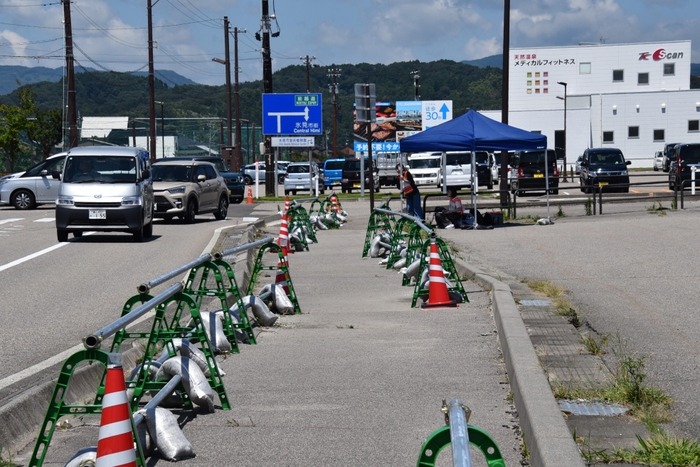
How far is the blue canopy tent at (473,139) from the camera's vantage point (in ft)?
74.9

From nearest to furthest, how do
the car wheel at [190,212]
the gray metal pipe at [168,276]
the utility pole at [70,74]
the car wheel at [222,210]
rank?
1. the gray metal pipe at [168,276]
2. the car wheel at [190,212]
3. the car wheel at [222,210]
4. the utility pole at [70,74]

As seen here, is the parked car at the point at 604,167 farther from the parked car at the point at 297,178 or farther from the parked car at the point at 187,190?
the parked car at the point at 187,190

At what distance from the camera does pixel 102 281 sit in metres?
13.8

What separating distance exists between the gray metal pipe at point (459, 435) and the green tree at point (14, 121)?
66950mm

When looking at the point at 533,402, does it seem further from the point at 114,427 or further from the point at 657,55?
the point at 657,55

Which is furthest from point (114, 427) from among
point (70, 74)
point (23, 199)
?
point (70, 74)

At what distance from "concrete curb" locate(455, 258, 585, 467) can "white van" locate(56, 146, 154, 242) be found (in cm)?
1259

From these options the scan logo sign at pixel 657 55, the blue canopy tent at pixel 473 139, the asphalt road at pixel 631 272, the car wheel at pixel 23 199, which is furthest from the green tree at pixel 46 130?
the asphalt road at pixel 631 272

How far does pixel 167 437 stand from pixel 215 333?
3.05m

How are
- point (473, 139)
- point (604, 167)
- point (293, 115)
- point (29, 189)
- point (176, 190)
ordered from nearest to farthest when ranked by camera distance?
1. point (473, 139)
2. point (176, 190)
3. point (29, 189)
4. point (604, 167)
5. point (293, 115)

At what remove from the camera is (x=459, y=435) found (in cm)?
304

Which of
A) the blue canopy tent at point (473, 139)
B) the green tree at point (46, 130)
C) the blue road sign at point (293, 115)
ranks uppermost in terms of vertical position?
the green tree at point (46, 130)

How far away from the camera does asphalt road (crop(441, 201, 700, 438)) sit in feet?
24.2

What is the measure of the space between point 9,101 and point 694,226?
14306 centimetres
